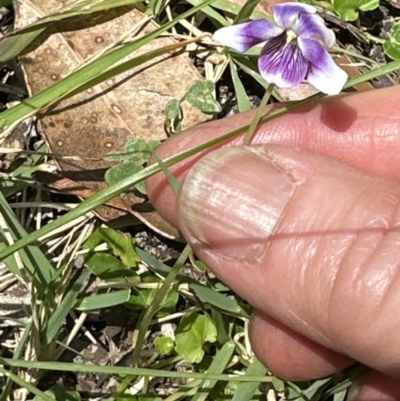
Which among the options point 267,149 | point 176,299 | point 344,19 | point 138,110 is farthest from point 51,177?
point 344,19

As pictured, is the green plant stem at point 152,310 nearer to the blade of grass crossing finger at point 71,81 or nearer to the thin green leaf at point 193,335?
the thin green leaf at point 193,335

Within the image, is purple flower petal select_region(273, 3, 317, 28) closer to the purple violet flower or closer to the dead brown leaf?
the purple violet flower

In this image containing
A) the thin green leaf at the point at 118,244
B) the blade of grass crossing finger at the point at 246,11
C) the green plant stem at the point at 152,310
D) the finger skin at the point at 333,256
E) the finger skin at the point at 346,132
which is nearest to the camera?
the finger skin at the point at 333,256

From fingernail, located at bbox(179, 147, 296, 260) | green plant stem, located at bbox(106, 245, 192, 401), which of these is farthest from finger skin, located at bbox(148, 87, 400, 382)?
fingernail, located at bbox(179, 147, 296, 260)

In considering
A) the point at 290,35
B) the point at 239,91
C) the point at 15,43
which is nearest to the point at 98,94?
the point at 15,43

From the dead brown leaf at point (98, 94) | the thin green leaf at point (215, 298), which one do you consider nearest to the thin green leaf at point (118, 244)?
the dead brown leaf at point (98, 94)

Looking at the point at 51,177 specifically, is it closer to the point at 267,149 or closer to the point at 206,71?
the point at 206,71
